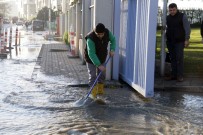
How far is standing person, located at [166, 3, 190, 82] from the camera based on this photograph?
978 cm

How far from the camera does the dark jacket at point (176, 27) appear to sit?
9867 millimetres

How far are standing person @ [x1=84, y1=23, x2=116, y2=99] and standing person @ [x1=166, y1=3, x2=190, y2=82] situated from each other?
7.79 ft

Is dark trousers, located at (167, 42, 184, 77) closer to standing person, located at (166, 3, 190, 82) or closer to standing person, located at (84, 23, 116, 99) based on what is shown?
standing person, located at (166, 3, 190, 82)

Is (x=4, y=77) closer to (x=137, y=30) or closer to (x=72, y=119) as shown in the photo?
(x=137, y=30)

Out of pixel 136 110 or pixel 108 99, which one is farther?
pixel 108 99

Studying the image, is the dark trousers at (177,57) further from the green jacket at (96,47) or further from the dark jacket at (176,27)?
the green jacket at (96,47)

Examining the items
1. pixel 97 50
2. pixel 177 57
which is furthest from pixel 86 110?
pixel 177 57

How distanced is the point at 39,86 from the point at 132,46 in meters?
2.43

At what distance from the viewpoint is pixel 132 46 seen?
31.7 ft

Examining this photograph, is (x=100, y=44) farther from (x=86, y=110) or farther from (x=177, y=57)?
(x=177, y=57)

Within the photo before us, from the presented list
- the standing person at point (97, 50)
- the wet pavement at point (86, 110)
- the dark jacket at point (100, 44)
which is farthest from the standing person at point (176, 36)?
the dark jacket at point (100, 44)

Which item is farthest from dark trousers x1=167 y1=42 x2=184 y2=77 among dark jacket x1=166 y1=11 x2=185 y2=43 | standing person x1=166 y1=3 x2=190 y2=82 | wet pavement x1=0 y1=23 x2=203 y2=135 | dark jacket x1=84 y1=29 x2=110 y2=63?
dark jacket x1=84 y1=29 x2=110 y2=63

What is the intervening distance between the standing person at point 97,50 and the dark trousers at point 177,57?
2451mm

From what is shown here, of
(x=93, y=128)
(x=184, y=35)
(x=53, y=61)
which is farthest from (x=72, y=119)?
(x=53, y=61)
